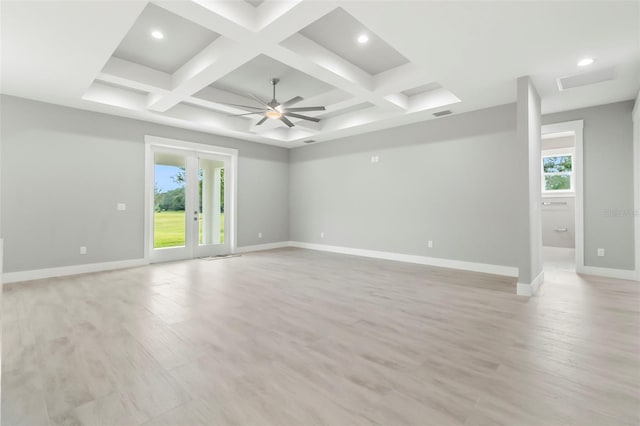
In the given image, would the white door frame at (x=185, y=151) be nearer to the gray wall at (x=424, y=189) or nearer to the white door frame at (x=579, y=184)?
the gray wall at (x=424, y=189)

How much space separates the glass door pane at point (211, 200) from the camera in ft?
22.9

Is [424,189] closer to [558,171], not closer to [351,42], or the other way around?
[351,42]

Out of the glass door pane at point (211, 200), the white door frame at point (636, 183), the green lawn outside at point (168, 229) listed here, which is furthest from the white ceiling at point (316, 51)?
the green lawn outside at point (168, 229)

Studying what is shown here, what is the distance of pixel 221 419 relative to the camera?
1.67 m


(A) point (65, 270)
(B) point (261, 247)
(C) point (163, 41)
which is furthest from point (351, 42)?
(A) point (65, 270)

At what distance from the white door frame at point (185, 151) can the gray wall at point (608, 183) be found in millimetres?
6749

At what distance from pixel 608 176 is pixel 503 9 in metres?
3.90

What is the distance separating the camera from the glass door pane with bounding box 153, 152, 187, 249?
625 centimetres

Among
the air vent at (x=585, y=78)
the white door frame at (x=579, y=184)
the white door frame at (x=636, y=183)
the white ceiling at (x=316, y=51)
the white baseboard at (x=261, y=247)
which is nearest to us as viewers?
the white ceiling at (x=316, y=51)

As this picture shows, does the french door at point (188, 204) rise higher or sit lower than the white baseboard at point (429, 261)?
higher

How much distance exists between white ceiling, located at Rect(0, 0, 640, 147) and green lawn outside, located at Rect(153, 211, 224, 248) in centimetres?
200

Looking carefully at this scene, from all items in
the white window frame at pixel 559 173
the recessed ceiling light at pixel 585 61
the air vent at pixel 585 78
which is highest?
the recessed ceiling light at pixel 585 61

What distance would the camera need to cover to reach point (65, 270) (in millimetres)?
5074

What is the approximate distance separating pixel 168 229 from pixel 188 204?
0.67 metres
